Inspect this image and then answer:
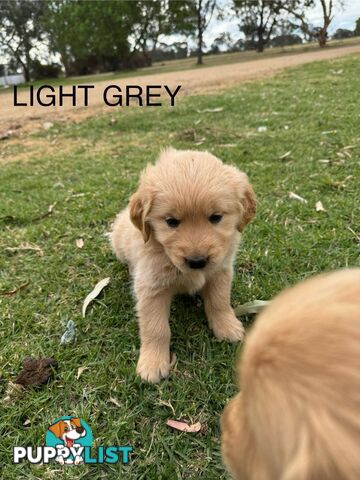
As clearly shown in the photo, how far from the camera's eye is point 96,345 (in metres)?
2.29

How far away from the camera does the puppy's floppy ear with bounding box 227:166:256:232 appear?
2.28 meters

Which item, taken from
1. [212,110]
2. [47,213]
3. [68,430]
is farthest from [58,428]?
[212,110]

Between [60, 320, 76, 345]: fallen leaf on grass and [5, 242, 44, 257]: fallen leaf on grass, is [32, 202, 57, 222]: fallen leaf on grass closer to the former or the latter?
[5, 242, 44, 257]: fallen leaf on grass

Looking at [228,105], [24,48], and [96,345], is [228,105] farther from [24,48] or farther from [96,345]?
[24,48]

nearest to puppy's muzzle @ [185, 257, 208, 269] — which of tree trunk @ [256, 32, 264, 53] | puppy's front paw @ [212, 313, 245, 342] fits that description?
puppy's front paw @ [212, 313, 245, 342]

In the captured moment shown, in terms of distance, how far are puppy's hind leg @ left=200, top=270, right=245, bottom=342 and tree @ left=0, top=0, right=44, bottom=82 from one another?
45.3 m

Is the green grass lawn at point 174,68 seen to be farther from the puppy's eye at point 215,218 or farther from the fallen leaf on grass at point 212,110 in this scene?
the puppy's eye at point 215,218

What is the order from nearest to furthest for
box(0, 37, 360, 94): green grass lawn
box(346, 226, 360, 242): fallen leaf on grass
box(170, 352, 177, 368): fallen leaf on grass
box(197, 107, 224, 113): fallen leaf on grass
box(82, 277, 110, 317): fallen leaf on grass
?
1. box(170, 352, 177, 368): fallen leaf on grass
2. box(82, 277, 110, 317): fallen leaf on grass
3. box(346, 226, 360, 242): fallen leaf on grass
4. box(197, 107, 224, 113): fallen leaf on grass
5. box(0, 37, 360, 94): green grass lawn

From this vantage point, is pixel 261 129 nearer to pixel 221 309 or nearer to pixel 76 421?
pixel 221 309

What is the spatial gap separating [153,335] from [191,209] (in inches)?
26.0

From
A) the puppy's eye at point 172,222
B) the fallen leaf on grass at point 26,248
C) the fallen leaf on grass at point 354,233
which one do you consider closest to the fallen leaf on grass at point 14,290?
the fallen leaf on grass at point 26,248

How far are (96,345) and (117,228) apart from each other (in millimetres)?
848

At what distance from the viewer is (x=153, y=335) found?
2.18 meters

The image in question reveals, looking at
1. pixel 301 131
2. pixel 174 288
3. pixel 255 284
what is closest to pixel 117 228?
pixel 174 288
